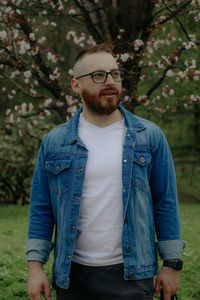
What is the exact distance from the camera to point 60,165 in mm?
2789

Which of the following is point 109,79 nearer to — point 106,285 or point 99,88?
point 99,88

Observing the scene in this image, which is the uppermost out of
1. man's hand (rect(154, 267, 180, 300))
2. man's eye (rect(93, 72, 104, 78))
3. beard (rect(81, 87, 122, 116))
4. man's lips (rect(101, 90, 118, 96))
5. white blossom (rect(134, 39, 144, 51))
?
white blossom (rect(134, 39, 144, 51))

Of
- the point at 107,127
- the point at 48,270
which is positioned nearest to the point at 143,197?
the point at 107,127

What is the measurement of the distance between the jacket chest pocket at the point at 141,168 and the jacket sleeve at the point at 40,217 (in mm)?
590

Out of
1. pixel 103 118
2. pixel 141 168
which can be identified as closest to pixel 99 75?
pixel 103 118

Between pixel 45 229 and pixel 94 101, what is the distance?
864 millimetres

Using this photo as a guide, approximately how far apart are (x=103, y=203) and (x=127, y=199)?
0.47 ft

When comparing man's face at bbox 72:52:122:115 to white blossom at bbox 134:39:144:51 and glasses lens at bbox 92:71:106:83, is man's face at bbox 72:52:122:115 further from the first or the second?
white blossom at bbox 134:39:144:51

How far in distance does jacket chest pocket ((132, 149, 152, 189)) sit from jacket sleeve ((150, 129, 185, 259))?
65 mm

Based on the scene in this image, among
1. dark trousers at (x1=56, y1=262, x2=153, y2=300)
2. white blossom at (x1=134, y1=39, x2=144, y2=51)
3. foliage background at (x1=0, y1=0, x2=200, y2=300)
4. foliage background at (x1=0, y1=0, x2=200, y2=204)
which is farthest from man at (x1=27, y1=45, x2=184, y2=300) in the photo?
white blossom at (x1=134, y1=39, x2=144, y2=51)

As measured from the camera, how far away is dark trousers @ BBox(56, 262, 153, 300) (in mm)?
2600

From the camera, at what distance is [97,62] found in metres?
2.82

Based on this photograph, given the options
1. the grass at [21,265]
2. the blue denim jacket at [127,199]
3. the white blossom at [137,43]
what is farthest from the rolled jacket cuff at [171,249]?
the white blossom at [137,43]

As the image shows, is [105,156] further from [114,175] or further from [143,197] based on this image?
[143,197]
